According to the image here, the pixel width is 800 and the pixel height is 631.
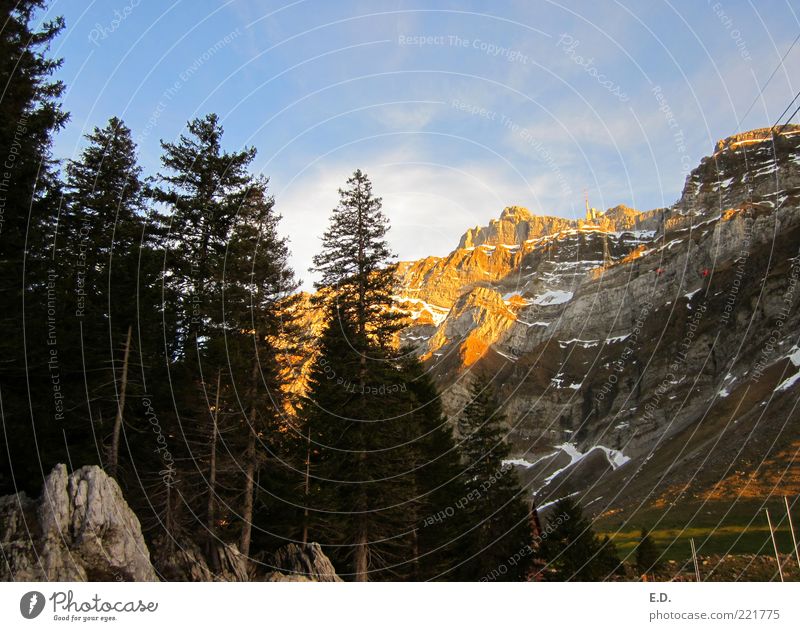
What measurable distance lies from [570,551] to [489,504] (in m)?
4.84

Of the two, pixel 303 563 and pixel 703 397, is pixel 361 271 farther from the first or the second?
pixel 703 397

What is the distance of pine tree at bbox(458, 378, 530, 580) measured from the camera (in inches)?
1200

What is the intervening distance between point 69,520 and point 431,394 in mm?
25880

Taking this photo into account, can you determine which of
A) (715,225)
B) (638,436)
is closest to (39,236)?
(638,436)

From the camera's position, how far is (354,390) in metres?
25.8

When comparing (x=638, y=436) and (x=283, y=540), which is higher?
(x=283, y=540)

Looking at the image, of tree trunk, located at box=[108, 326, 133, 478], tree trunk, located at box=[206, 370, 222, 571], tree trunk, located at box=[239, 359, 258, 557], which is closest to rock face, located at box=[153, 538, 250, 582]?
tree trunk, located at box=[206, 370, 222, 571]

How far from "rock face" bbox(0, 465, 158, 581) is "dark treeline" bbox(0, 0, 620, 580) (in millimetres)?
3208

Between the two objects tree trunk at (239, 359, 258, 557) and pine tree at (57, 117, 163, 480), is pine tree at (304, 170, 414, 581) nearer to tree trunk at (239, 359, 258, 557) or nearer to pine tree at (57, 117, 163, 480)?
tree trunk at (239, 359, 258, 557)

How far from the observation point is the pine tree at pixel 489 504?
30.5m

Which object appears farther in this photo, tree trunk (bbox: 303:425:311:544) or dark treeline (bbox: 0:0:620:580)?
tree trunk (bbox: 303:425:311:544)

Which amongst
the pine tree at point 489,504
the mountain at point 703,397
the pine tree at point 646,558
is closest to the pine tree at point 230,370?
the pine tree at point 489,504

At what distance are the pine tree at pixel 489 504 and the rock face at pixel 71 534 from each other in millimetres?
17614
